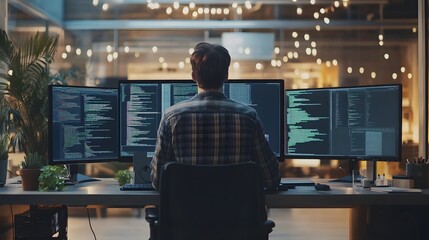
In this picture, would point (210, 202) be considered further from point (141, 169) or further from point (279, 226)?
point (279, 226)

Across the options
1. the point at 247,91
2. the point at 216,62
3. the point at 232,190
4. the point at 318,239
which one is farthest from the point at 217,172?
the point at 318,239

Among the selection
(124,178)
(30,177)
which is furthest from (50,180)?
(124,178)

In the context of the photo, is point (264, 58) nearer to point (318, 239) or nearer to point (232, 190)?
point (318, 239)

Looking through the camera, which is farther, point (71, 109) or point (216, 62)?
point (71, 109)

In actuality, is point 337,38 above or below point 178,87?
above

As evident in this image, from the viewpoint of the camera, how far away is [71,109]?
11.5ft

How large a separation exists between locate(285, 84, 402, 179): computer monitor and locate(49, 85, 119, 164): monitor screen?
1.00 metres

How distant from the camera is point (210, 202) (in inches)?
96.3

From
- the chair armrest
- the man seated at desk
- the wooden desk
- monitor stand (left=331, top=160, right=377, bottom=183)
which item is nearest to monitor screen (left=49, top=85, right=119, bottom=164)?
the wooden desk

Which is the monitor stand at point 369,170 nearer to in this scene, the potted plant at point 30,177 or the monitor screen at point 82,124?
the monitor screen at point 82,124

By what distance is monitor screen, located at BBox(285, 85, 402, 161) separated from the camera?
11.3ft

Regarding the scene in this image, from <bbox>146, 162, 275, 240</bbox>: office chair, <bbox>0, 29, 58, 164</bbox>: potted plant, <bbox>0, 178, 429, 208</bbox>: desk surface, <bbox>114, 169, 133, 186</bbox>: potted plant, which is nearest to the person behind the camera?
<bbox>146, 162, 275, 240</bbox>: office chair

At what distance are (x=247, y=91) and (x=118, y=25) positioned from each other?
3320 mm

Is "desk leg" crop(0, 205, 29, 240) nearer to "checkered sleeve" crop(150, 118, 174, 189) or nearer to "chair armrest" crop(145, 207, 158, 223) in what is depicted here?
"chair armrest" crop(145, 207, 158, 223)
